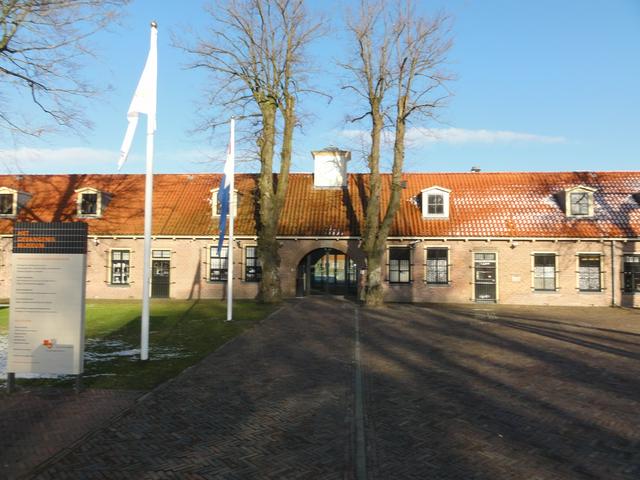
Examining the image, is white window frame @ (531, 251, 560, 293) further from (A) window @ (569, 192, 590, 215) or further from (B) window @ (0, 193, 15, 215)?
(B) window @ (0, 193, 15, 215)

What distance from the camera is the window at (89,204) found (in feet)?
87.5

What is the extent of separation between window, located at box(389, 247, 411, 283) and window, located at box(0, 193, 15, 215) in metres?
21.2

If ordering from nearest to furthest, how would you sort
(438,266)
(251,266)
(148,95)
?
1. (148,95)
2. (438,266)
3. (251,266)

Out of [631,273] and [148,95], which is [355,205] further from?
[148,95]

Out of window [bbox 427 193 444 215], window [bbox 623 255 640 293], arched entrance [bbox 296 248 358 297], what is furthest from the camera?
arched entrance [bbox 296 248 358 297]

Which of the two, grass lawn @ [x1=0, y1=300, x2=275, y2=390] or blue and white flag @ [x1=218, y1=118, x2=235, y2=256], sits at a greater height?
blue and white flag @ [x1=218, y1=118, x2=235, y2=256]

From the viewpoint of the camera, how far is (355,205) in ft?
86.6

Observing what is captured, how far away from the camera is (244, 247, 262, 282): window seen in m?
25.0

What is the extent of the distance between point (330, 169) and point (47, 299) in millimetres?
21618

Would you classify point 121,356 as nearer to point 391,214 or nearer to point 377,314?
point 377,314

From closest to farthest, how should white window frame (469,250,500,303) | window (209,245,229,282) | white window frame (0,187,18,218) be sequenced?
white window frame (469,250,500,303) < window (209,245,229,282) < white window frame (0,187,18,218)

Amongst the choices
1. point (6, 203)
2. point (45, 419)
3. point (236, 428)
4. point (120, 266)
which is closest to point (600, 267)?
point (236, 428)

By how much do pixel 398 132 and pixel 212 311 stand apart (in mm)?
11716

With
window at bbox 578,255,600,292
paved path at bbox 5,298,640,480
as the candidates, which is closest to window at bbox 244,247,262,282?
paved path at bbox 5,298,640,480
